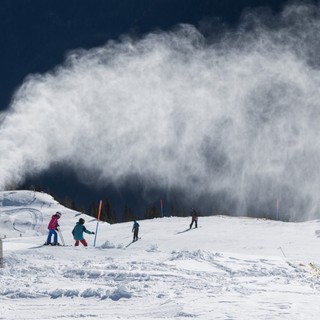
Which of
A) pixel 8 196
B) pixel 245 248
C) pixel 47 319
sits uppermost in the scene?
pixel 8 196

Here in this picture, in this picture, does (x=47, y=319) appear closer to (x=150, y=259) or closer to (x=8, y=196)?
(x=150, y=259)

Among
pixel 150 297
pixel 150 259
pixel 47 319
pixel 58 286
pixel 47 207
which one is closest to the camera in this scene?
pixel 47 319

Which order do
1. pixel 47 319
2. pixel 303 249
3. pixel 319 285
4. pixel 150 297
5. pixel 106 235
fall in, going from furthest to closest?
pixel 106 235
pixel 303 249
pixel 319 285
pixel 150 297
pixel 47 319

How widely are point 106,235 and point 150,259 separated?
1751 centimetres

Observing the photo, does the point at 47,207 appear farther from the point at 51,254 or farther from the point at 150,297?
the point at 150,297

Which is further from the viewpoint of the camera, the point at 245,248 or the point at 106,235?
the point at 106,235

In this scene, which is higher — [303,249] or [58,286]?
[303,249]

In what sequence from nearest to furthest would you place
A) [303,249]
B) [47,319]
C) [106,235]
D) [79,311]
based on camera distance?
[47,319] → [79,311] → [303,249] → [106,235]

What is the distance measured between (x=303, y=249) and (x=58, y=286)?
16.3 meters

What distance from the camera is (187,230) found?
36.5 m

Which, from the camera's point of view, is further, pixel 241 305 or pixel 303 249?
pixel 303 249

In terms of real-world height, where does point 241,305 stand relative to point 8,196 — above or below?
below

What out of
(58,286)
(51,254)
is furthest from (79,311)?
(51,254)

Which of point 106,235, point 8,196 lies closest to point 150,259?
point 106,235
